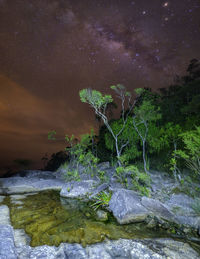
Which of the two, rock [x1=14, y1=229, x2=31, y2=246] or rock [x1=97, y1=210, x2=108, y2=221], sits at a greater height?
rock [x1=14, y1=229, x2=31, y2=246]

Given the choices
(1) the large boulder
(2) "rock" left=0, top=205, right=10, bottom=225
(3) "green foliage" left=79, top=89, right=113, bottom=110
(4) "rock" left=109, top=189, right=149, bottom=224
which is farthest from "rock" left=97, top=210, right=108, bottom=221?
(3) "green foliage" left=79, top=89, right=113, bottom=110


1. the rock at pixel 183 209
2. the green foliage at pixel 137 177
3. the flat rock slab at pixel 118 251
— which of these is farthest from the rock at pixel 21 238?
the green foliage at pixel 137 177

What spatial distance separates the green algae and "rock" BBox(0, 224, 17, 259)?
0.48 meters

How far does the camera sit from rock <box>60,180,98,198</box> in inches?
394

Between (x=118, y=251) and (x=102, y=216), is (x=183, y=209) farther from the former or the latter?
(x=118, y=251)

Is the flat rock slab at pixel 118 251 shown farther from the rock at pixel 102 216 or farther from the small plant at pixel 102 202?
the small plant at pixel 102 202

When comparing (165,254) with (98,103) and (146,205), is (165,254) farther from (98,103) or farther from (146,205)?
(98,103)

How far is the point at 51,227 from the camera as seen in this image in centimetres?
531

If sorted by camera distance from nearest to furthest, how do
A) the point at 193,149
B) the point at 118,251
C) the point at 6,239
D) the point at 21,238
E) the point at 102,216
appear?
the point at 118,251 → the point at 6,239 → the point at 21,238 → the point at 102,216 → the point at 193,149

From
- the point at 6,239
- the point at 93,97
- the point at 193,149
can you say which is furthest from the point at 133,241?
the point at 93,97

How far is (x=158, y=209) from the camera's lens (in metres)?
6.34

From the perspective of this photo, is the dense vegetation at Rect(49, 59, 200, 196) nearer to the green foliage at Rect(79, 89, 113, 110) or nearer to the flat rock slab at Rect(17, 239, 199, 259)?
the green foliage at Rect(79, 89, 113, 110)

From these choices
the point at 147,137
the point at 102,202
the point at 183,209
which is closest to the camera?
the point at 183,209

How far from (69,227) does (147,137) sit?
14.4m
